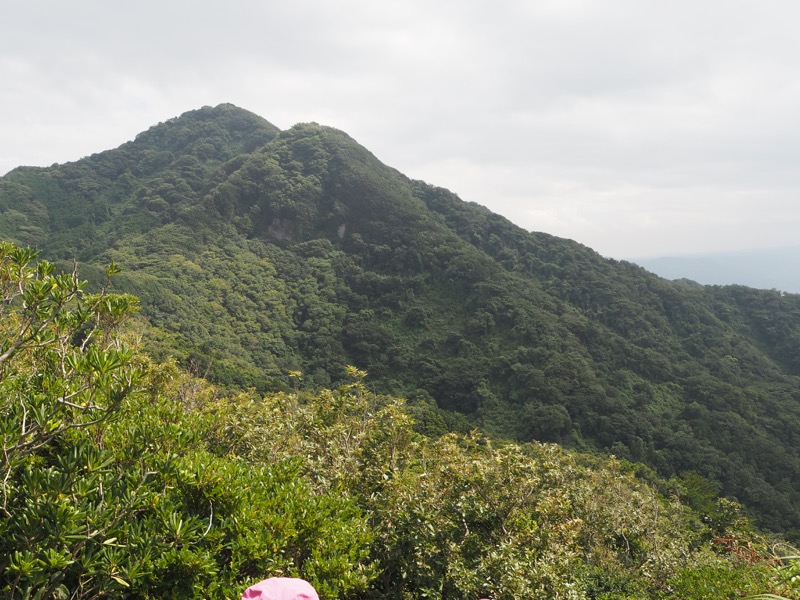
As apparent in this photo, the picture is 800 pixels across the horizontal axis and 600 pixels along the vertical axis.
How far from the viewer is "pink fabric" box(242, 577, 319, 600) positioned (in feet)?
11.1

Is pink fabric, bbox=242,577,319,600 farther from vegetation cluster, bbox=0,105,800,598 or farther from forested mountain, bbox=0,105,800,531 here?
forested mountain, bbox=0,105,800,531

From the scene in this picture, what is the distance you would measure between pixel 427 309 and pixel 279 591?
237 feet

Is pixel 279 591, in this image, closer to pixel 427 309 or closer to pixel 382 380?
pixel 382 380

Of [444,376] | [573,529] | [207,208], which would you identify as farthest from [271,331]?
[573,529]

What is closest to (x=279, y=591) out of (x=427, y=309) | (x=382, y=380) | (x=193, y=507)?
(x=193, y=507)

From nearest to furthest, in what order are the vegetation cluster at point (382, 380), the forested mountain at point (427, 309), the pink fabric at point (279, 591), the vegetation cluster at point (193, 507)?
the pink fabric at point (279, 591) → the vegetation cluster at point (193, 507) → the vegetation cluster at point (382, 380) → the forested mountain at point (427, 309)

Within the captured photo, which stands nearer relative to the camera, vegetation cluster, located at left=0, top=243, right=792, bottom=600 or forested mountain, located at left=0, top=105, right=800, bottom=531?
vegetation cluster, located at left=0, top=243, right=792, bottom=600

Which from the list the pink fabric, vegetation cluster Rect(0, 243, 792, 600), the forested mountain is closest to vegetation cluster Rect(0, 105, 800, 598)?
vegetation cluster Rect(0, 243, 792, 600)

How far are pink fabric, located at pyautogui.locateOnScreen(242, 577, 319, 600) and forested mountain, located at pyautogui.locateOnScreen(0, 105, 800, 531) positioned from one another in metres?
37.7

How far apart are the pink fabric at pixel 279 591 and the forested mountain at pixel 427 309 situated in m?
37.7

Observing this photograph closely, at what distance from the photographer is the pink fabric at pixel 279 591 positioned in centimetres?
Answer: 338

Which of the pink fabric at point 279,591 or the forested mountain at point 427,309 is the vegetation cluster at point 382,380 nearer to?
the forested mountain at point 427,309

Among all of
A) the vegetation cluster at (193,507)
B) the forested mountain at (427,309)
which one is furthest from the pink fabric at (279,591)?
the forested mountain at (427,309)

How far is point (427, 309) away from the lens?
75438mm
